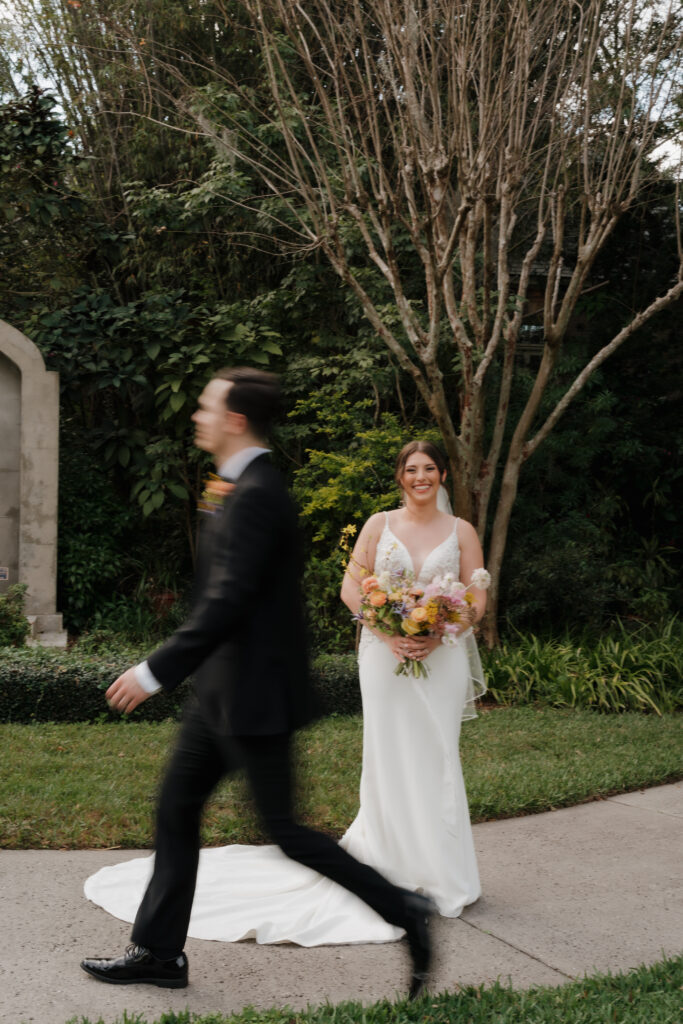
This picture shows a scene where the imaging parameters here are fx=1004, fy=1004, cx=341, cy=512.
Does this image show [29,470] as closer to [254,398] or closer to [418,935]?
[254,398]

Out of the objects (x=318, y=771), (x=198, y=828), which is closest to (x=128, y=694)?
(x=198, y=828)

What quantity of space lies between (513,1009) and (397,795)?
1.31 metres

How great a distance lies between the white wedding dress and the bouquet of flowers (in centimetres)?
15

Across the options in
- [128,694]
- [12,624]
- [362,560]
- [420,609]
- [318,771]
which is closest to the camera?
[128,694]

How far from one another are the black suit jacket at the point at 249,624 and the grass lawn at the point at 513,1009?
0.94 metres

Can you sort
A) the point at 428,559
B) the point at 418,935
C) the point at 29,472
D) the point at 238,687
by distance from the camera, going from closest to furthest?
1. the point at 238,687
2. the point at 418,935
3. the point at 428,559
4. the point at 29,472

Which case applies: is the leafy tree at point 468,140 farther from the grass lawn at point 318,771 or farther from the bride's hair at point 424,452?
the bride's hair at point 424,452

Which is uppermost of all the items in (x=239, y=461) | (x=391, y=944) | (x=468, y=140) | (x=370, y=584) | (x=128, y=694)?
(x=468, y=140)

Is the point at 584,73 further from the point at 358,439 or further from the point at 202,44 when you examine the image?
the point at 202,44

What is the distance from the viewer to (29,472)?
1039 centimetres

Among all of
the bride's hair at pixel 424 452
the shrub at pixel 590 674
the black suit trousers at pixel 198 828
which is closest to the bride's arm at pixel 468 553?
the bride's hair at pixel 424 452

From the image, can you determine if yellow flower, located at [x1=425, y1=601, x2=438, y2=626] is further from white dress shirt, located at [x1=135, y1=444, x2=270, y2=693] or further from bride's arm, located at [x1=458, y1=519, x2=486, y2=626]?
white dress shirt, located at [x1=135, y1=444, x2=270, y2=693]

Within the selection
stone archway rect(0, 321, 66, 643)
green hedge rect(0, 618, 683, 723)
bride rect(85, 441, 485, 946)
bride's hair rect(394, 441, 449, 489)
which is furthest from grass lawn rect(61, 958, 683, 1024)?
stone archway rect(0, 321, 66, 643)

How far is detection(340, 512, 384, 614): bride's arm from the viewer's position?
4.90m
